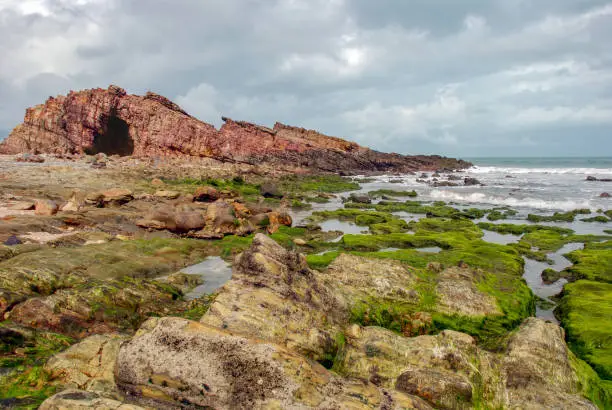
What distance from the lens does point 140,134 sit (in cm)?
6097

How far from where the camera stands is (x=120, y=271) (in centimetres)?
1216

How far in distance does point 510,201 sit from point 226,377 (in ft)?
132

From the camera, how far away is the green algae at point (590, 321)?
852 cm

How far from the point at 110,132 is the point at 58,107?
8378 millimetres

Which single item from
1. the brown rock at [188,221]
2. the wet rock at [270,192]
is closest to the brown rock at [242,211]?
the brown rock at [188,221]

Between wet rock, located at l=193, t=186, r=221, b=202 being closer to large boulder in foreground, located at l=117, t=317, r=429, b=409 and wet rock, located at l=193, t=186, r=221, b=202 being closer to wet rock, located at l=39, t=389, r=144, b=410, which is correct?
large boulder in foreground, located at l=117, t=317, r=429, b=409

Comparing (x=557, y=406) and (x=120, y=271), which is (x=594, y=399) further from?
(x=120, y=271)

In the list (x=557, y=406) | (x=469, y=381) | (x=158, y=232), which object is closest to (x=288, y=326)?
(x=469, y=381)

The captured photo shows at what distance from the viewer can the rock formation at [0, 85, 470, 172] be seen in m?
59.3

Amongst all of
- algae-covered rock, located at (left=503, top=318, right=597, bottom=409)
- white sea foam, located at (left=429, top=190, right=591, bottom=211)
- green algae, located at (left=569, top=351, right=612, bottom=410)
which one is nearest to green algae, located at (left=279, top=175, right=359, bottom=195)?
white sea foam, located at (left=429, top=190, right=591, bottom=211)

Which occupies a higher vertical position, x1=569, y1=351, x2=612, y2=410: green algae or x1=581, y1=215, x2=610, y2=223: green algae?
x1=581, y1=215, x2=610, y2=223: green algae

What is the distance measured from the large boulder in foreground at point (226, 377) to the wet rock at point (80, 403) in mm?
698

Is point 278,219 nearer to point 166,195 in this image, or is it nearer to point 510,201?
point 166,195

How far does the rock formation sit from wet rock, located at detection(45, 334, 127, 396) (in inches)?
2349
